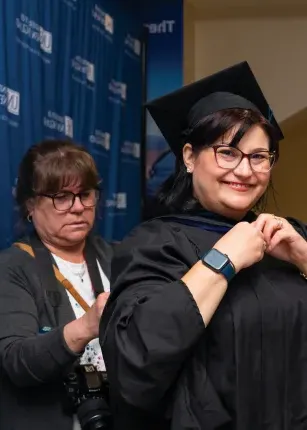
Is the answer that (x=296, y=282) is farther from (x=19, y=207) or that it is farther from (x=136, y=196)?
(x=136, y=196)

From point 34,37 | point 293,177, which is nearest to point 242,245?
point 34,37

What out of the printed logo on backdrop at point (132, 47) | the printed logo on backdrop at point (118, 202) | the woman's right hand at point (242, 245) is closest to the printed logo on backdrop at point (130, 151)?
the printed logo on backdrop at point (118, 202)

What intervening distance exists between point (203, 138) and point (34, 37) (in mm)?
1264

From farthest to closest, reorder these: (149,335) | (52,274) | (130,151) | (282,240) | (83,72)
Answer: (130,151)
(83,72)
(52,274)
(282,240)
(149,335)

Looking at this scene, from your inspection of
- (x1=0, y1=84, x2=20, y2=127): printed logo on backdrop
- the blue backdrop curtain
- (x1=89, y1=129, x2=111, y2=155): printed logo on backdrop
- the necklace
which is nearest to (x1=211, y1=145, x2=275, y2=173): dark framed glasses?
the necklace

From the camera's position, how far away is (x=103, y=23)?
2.97m

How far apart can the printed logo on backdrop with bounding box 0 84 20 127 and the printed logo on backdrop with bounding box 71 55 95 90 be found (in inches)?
22.8

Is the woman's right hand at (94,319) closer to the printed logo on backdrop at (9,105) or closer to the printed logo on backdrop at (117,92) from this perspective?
the printed logo on backdrop at (9,105)

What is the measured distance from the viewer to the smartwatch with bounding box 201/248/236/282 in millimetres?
983

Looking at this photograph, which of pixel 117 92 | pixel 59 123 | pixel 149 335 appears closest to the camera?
pixel 149 335

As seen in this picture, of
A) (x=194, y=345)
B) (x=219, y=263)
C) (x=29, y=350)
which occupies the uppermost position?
(x=219, y=263)

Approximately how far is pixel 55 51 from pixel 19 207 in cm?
87

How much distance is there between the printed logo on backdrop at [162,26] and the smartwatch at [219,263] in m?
2.81

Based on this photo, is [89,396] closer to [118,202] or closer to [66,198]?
[66,198]
